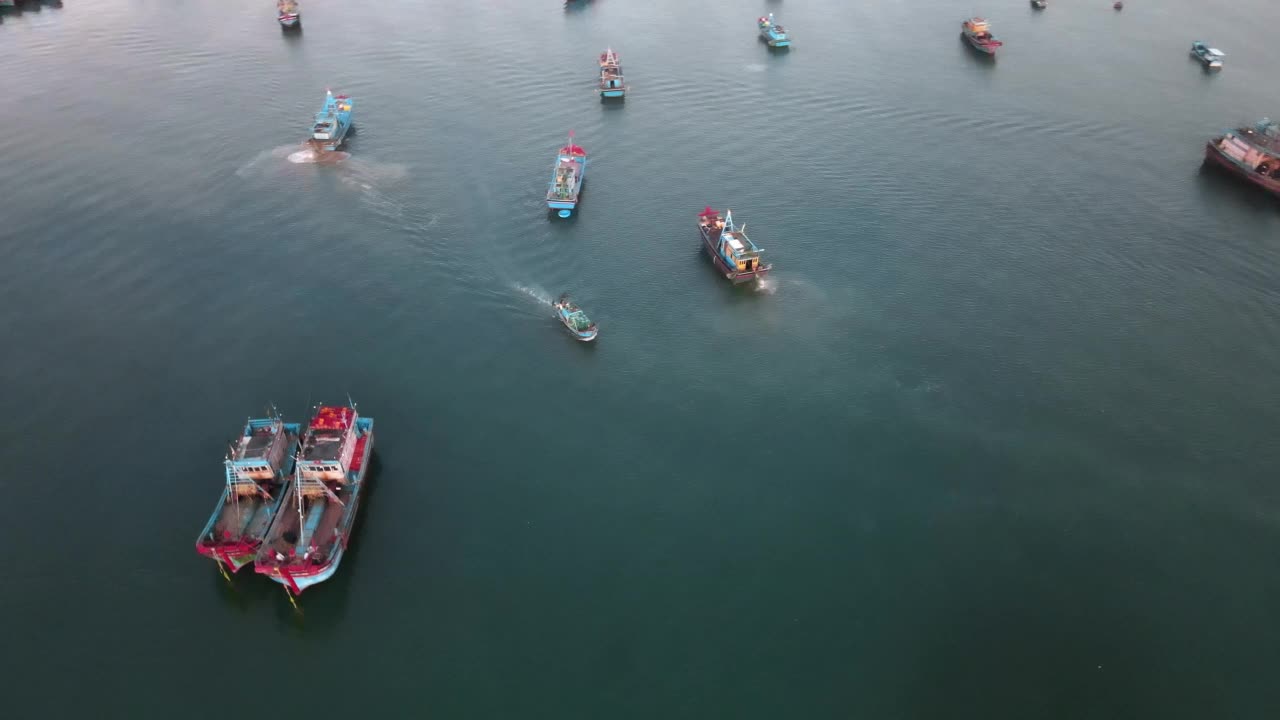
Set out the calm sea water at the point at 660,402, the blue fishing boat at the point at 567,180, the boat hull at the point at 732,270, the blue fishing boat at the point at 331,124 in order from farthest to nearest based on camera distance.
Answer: the blue fishing boat at the point at 331,124 < the blue fishing boat at the point at 567,180 < the boat hull at the point at 732,270 < the calm sea water at the point at 660,402

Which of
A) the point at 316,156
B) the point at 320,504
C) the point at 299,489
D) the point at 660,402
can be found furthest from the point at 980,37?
the point at 299,489

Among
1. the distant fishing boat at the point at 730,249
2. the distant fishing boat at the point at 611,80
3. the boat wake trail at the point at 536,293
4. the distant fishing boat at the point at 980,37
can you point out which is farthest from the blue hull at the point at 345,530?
the distant fishing boat at the point at 980,37

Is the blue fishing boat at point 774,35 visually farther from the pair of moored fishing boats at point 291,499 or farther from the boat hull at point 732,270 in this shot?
the pair of moored fishing boats at point 291,499

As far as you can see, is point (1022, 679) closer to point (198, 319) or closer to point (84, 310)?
point (198, 319)

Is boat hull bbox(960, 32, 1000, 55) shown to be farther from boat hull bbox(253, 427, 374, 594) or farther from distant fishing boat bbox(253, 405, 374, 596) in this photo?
boat hull bbox(253, 427, 374, 594)

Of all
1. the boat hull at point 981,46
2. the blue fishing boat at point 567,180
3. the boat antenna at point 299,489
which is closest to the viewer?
the boat antenna at point 299,489

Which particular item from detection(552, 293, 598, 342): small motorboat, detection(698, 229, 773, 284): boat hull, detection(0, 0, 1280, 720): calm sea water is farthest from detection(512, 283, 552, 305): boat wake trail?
detection(698, 229, 773, 284): boat hull

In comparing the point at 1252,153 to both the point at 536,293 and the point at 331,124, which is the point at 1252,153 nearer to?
the point at 536,293
